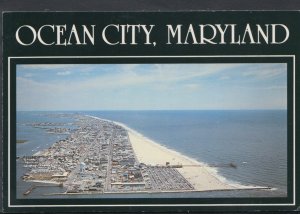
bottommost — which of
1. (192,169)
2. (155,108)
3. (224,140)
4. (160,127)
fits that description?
(192,169)

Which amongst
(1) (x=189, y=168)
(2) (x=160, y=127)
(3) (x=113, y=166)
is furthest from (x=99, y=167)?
(1) (x=189, y=168)

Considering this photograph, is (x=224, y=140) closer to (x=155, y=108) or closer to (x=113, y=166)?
(x=155, y=108)
